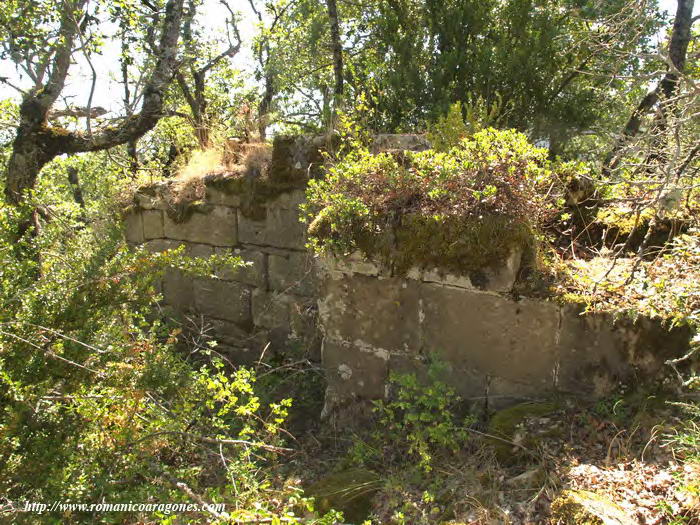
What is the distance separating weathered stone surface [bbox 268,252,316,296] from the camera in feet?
14.6

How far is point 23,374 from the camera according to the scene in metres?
2.41

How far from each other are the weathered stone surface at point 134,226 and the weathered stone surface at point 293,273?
161cm

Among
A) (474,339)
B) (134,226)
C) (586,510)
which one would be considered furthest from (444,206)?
(134,226)

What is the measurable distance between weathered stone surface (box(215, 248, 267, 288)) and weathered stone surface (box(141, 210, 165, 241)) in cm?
78

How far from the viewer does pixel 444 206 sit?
2.92m

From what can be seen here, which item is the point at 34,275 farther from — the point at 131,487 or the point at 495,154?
the point at 495,154

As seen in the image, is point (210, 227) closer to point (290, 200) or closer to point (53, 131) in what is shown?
point (290, 200)

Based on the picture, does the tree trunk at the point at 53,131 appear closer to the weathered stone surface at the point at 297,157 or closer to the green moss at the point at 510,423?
the weathered stone surface at the point at 297,157

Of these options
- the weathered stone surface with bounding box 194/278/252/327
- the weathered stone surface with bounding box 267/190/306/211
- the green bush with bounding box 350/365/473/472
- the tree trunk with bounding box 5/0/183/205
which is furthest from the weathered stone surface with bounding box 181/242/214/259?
the green bush with bounding box 350/365/473/472

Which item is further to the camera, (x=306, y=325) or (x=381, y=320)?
(x=306, y=325)

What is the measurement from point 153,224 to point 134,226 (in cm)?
28

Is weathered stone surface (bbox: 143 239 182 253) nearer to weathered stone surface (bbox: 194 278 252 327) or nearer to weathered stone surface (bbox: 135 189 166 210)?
weathered stone surface (bbox: 135 189 166 210)

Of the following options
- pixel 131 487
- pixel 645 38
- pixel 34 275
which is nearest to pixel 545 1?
pixel 645 38

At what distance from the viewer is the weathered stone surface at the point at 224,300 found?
4.81m
